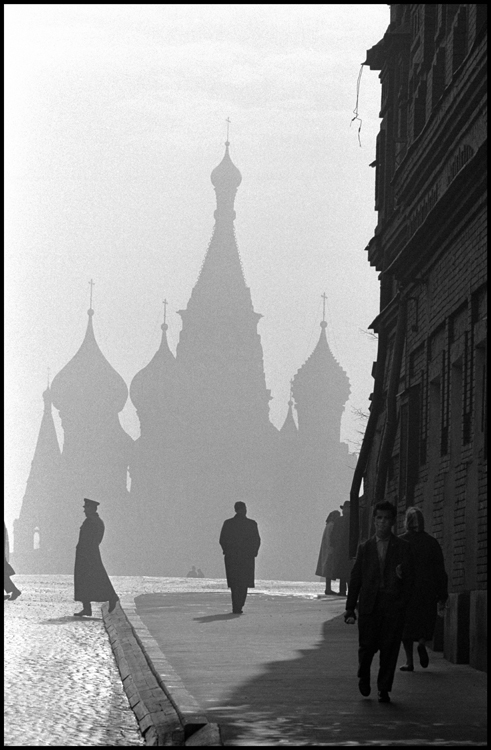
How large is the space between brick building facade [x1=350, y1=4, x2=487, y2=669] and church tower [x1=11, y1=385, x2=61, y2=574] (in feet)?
345

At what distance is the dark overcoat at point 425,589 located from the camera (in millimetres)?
15156

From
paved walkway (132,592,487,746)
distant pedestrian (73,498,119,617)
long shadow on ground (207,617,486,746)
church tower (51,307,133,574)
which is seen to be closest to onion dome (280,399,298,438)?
church tower (51,307,133,574)

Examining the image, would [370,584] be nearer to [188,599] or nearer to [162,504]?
[188,599]

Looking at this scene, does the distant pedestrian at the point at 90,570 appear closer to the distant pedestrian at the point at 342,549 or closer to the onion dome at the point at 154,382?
the distant pedestrian at the point at 342,549

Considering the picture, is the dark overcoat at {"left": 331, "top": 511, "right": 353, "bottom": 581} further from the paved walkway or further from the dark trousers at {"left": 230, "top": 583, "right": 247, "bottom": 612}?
the paved walkway

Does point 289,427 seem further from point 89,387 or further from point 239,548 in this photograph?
point 239,548

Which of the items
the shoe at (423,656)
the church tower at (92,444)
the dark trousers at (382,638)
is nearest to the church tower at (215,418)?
the church tower at (92,444)

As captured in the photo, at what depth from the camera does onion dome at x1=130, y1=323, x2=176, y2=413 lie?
12862 cm

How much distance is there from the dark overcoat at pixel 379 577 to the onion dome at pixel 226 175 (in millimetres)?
124176

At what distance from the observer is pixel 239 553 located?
25000 millimetres

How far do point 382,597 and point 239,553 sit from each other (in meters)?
12.5

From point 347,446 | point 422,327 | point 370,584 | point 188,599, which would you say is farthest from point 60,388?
point 370,584

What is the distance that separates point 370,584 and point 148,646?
511cm

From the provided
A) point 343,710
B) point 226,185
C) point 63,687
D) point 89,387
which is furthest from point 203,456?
point 343,710
